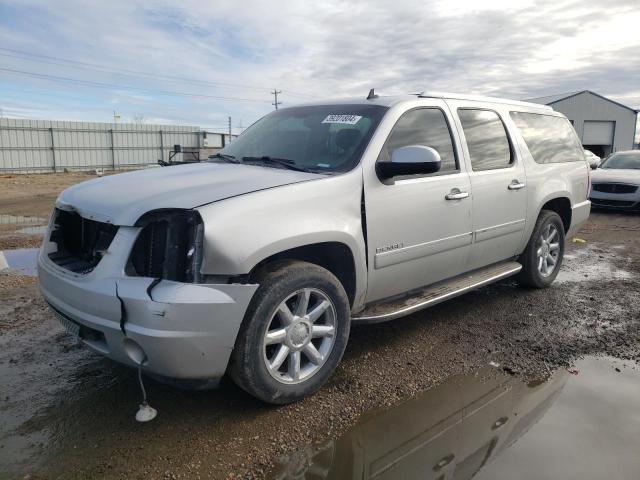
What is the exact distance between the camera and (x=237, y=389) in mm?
3217

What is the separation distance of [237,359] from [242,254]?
0.57 meters

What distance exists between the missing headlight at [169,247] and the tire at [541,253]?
12.1 ft

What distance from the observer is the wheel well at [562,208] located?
17.8 feet

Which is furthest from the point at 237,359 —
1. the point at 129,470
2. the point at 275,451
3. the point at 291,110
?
the point at 291,110

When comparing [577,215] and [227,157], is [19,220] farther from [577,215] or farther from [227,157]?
[577,215]

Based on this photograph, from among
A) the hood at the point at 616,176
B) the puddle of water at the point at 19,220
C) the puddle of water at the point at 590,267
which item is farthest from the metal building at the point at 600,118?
the puddle of water at the point at 19,220

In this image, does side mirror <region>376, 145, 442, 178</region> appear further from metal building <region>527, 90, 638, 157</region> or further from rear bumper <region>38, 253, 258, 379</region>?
metal building <region>527, 90, 638, 157</region>

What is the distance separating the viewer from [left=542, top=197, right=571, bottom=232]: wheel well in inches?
214

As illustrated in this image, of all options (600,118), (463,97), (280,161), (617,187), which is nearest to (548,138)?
(463,97)

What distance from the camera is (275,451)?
8.43 ft

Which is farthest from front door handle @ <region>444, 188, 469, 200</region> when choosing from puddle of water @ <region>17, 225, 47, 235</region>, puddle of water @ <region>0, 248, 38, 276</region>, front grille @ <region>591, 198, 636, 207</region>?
front grille @ <region>591, 198, 636, 207</region>

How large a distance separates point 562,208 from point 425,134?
2547mm

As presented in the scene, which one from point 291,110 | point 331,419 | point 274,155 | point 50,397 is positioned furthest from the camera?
point 291,110

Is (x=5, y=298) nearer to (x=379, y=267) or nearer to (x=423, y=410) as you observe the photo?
(x=379, y=267)
